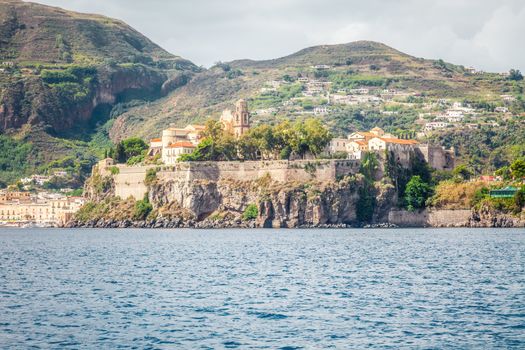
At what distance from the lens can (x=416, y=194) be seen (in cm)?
11006

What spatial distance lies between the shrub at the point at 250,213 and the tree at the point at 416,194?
53.2 feet

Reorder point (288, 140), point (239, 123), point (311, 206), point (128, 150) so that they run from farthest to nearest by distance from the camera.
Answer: point (128, 150)
point (239, 123)
point (288, 140)
point (311, 206)

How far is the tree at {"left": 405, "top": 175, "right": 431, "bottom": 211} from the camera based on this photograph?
110m

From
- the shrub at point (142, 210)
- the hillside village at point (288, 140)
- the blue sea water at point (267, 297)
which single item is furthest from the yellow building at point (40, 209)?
the blue sea water at point (267, 297)

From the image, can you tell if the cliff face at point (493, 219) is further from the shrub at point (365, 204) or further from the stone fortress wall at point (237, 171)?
the stone fortress wall at point (237, 171)

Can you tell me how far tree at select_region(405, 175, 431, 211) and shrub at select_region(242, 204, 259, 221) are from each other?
1623cm

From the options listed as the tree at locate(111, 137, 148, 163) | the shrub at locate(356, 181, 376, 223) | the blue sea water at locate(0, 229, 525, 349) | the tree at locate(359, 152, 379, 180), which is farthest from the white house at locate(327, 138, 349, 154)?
the blue sea water at locate(0, 229, 525, 349)

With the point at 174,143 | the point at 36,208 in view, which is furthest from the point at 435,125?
the point at 36,208

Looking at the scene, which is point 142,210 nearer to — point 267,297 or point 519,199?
point 519,199

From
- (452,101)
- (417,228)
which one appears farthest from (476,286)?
(452,101)

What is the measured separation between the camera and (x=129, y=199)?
123062 millimetres

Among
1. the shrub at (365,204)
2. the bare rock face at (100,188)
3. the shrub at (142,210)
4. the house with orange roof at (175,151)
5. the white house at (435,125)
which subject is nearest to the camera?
the shrub at (365,204)

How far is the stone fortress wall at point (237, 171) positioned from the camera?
111125 mm

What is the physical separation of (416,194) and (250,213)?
1791cm
